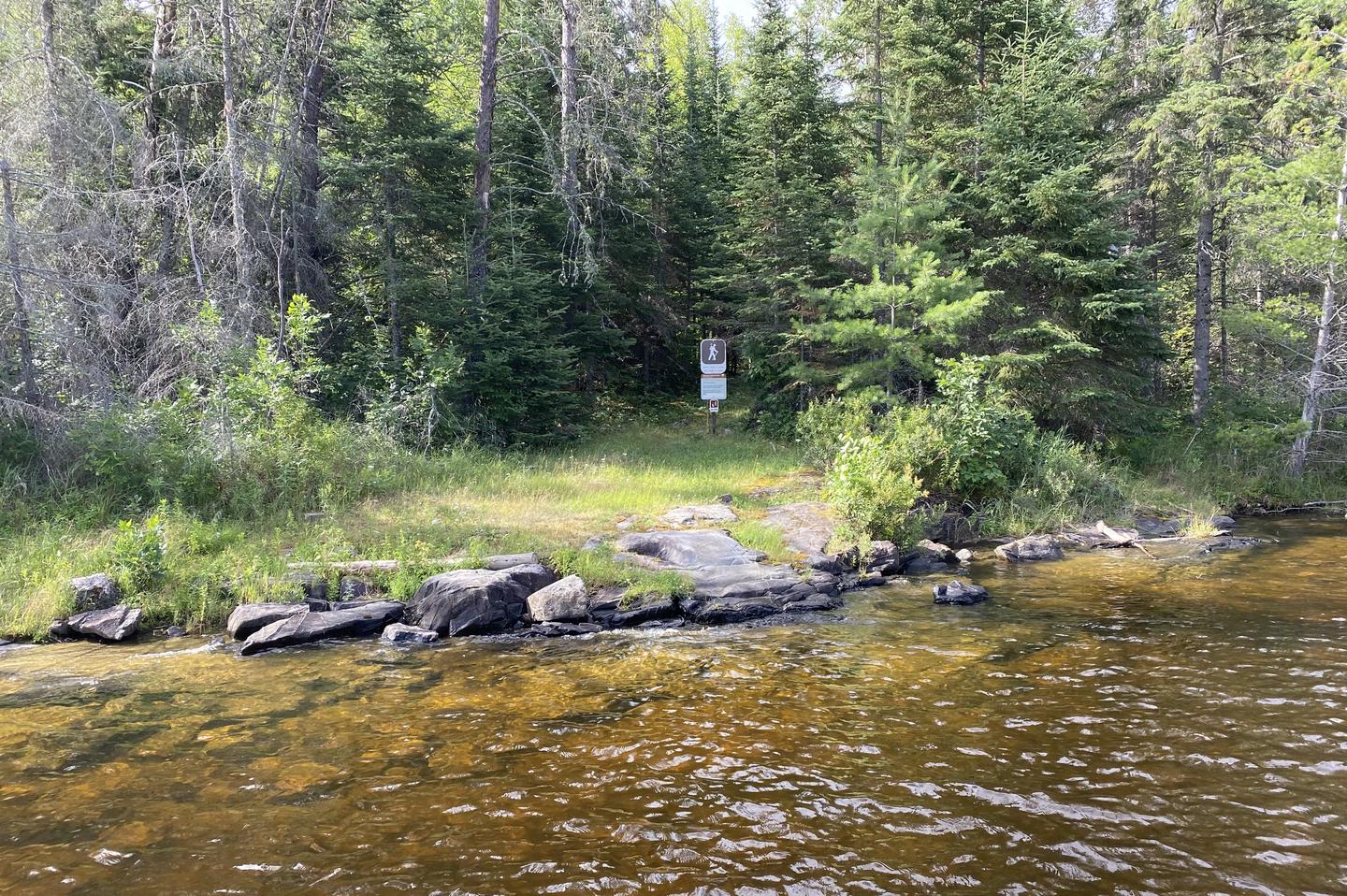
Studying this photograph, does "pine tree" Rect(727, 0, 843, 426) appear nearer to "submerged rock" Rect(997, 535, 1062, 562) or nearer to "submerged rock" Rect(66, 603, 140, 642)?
"submerged rock" Rect(997, 535, 1062, 562)

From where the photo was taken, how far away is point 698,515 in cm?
1107

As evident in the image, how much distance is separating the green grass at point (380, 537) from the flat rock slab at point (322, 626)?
37 cm

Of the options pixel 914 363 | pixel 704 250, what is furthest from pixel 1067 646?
pixel 704 250

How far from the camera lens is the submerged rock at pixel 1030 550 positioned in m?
11.0

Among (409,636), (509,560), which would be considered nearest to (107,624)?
(409,636)

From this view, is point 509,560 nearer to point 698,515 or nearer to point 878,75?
point 698,515

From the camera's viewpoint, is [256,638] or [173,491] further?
[173,491]

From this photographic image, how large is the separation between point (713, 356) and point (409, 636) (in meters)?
10.8

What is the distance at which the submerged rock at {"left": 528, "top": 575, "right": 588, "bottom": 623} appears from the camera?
25.8ft

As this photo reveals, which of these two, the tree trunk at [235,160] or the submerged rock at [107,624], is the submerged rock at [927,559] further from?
the tree trunk at [235,160]

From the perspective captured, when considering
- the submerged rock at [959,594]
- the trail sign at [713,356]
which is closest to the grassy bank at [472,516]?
the submerged rock at [959,594]

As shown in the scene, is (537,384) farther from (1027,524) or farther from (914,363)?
(1027,524)

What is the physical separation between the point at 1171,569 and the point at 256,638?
11035 mm

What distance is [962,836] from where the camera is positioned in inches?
157
